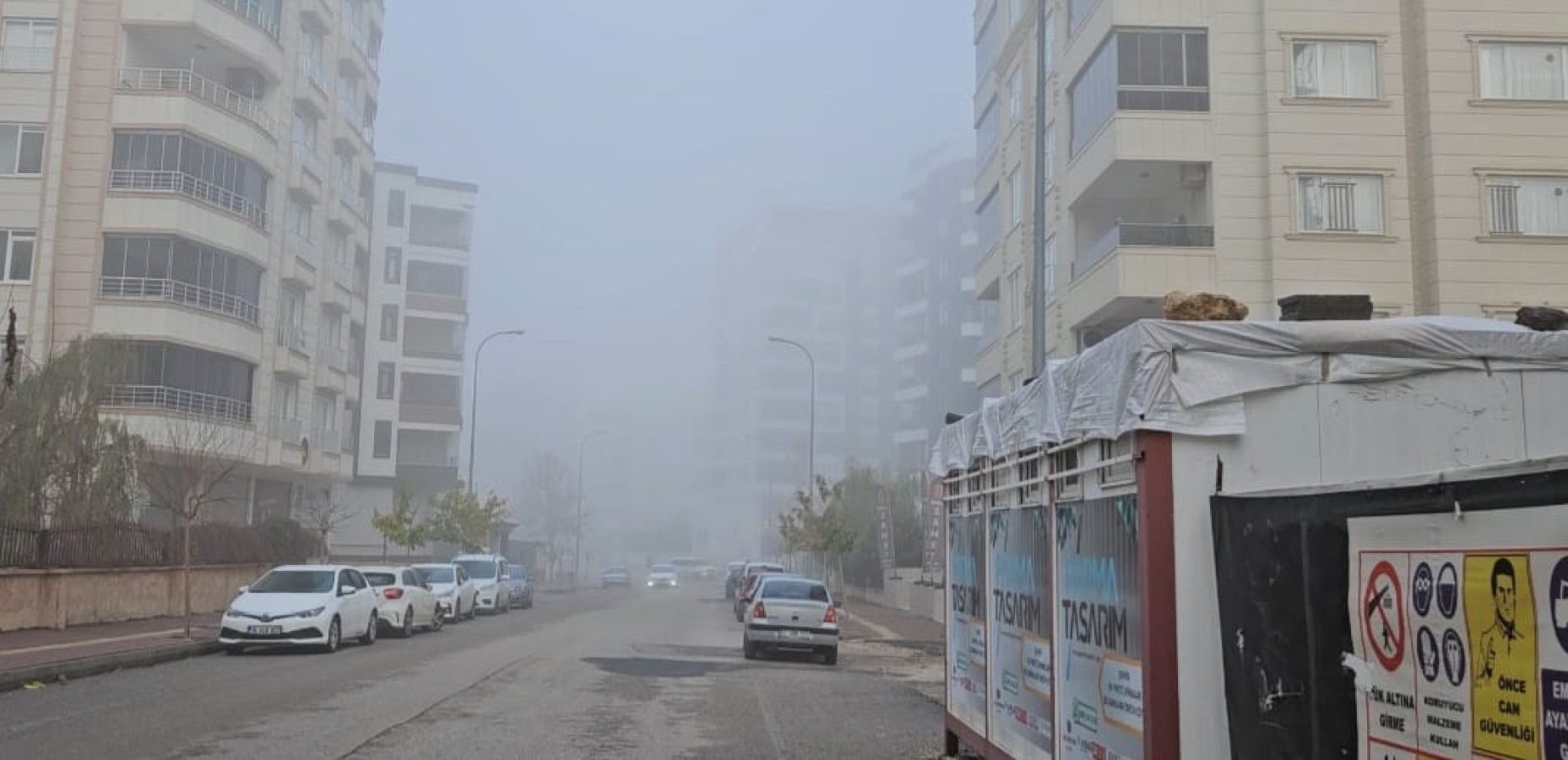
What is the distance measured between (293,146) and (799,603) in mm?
31849

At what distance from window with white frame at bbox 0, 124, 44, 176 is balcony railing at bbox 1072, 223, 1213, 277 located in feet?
100

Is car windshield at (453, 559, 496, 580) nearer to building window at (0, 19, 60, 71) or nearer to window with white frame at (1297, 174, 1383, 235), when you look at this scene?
building window at (0, 19, 60, 71)

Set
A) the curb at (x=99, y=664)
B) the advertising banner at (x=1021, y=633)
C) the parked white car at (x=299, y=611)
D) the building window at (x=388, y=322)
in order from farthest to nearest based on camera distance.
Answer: the building window at (x=388, y=322) < the parked white car at (x=299, y=611) < the curb at (x=99, y=664) < the advertising banner at (x=1021, y=633)

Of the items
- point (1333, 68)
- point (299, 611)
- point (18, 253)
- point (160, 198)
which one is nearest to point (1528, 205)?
point (1333, 68)

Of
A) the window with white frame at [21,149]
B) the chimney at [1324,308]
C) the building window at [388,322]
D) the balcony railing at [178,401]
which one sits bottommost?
the chimney at [1324,308]

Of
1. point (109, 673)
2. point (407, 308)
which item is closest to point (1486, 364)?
point (109, 673)

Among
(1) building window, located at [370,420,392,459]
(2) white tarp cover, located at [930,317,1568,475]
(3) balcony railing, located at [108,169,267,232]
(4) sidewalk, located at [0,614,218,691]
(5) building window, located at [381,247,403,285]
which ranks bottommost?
(4) sidewalk, located at [0,614,218,691]

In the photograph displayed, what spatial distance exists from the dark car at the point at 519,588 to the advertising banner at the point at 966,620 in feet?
120

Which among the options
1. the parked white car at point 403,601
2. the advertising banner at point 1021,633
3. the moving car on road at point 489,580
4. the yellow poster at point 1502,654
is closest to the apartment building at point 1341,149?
the parked white car at point 403,601

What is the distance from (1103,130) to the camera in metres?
30.0

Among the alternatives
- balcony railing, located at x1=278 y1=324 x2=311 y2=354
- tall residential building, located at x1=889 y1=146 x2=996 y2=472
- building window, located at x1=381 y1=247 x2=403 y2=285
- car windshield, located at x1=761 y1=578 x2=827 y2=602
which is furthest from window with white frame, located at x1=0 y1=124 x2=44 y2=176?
tall residential building, located at x1=889 y1=146 x2=996 y2=472

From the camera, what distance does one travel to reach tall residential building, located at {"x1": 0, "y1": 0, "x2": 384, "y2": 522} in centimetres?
3956

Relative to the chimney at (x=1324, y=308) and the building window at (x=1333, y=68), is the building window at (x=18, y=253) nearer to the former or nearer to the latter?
the building window at (x=1333, y=68)

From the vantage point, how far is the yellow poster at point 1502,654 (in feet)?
12.4
